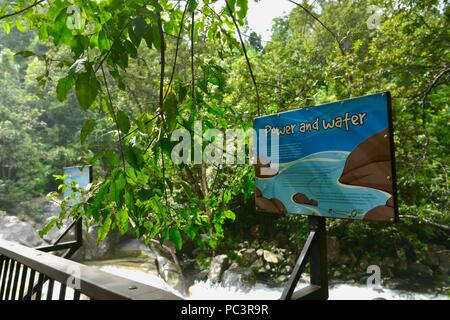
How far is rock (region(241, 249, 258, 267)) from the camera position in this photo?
20.6 ft

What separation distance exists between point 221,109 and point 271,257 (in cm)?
528

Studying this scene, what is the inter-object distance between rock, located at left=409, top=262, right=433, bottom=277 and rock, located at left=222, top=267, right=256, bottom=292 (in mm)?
2969

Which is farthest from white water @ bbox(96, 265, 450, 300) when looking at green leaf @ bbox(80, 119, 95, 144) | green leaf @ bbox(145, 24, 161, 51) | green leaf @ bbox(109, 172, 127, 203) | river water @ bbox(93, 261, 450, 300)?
green leaf @ bbox(145, 24, 161, 51)

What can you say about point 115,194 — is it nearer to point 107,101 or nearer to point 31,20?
point 107,101

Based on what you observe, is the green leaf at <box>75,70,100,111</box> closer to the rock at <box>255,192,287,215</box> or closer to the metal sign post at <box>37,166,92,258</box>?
the rock at <box>255,192,287,215</box>

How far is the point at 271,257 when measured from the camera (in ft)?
20.7

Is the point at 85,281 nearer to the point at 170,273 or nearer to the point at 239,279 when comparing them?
the point at 239,279

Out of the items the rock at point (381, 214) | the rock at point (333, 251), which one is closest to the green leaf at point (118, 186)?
the rock at point (381, 214)

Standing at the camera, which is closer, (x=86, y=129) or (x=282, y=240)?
(x=86, y=129)

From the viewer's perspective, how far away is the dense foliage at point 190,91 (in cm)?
78

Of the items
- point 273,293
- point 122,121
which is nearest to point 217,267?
point 273,293
